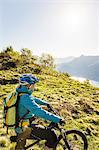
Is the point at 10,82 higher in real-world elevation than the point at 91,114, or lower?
higher

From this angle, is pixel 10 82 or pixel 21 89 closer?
pixel 21 89

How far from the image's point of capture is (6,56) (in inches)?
1940

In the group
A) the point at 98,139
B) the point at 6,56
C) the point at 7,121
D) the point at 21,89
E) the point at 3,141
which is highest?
the point at 6,56

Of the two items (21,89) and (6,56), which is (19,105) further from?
(6,56)

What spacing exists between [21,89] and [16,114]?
0.56m

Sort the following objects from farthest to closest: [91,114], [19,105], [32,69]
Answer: [32,69] → [91,114] → [19,105]

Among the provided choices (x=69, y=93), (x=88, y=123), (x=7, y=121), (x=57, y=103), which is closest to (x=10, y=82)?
(x=69, y=93)

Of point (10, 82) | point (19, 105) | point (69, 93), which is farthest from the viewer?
point (10, 82)

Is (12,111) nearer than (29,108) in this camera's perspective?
No

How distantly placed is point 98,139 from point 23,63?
32370 millimetres

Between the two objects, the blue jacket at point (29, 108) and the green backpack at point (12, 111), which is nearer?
the blue jacket at point (29, 108)

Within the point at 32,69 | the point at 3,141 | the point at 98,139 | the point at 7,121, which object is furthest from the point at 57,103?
the point at 32,69

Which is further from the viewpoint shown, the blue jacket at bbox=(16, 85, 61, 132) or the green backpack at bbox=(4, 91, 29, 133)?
the green backpack at bbox=(4, 91, 29, 133)

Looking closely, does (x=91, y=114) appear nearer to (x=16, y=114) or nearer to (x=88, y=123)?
(x=88, y=123)
